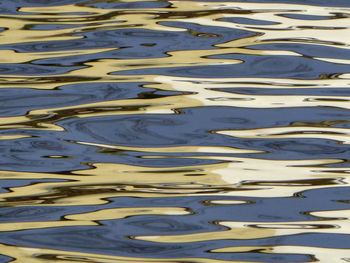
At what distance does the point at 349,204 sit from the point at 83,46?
4.04 feet

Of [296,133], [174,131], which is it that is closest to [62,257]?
[174,131]

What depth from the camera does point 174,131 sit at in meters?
2.06

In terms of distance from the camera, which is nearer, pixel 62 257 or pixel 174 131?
pixel 62 257

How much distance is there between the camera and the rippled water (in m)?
1.57

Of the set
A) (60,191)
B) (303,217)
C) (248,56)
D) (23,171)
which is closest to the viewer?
(303,217)

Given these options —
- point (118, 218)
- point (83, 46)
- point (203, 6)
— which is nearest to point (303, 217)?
point (118, 218)

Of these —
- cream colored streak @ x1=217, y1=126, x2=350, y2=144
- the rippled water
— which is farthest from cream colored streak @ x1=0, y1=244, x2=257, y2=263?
cream colored streak @ x1=217, y1=126, x2=350, y2=144

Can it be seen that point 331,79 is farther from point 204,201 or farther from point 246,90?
point 204,201

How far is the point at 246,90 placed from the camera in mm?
2297

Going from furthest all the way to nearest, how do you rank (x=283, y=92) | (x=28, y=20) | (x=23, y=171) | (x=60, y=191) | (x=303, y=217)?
(x=28, y=20) → (x=283, y=92) → (x=23, y=171) → (x=60, y=191) → (x=303, y=217)

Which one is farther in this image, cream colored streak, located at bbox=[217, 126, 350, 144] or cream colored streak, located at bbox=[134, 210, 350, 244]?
cream colored streak, located at bbox=[217, 126, 350, 144]

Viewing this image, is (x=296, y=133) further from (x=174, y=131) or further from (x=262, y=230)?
(x=262, y=230)

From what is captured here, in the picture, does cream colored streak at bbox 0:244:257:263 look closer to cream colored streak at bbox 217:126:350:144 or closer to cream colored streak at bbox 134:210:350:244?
cream colored streak at bbox 134:210:350:244

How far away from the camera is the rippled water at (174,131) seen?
157cm
